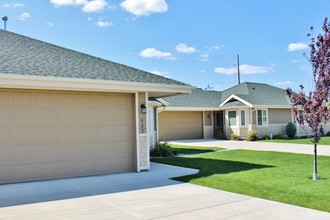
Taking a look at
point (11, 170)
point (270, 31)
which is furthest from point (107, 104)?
point (270, 31)

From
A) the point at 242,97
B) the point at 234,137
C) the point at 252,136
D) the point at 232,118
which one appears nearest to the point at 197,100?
the point at 232,118

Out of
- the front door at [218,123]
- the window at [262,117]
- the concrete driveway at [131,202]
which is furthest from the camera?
the front door at [218,123]

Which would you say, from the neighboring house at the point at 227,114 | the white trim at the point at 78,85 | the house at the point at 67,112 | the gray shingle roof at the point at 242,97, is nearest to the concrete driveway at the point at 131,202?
the house at the point at 67,112

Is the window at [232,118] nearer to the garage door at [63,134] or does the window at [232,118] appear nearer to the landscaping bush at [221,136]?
the landscaping bush at [221,136]

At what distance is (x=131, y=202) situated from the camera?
6539 millimetres

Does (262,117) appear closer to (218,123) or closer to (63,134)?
(218,123)

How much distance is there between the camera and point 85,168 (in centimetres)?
970

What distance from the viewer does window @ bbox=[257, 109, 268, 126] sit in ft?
84.0

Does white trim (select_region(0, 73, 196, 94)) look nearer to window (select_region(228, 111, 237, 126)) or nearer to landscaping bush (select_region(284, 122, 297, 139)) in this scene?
window (select_region(228, 111, 237, 126))

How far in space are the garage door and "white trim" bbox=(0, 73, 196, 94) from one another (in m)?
0.47

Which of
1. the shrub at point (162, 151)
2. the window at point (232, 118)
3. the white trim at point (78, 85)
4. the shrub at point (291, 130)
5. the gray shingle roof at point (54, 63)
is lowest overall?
the shrub at point (162, 151)

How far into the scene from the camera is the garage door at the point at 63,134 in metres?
8.66

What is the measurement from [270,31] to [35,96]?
18.1 m

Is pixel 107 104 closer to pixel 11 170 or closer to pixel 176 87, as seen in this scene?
pixel 176 87
